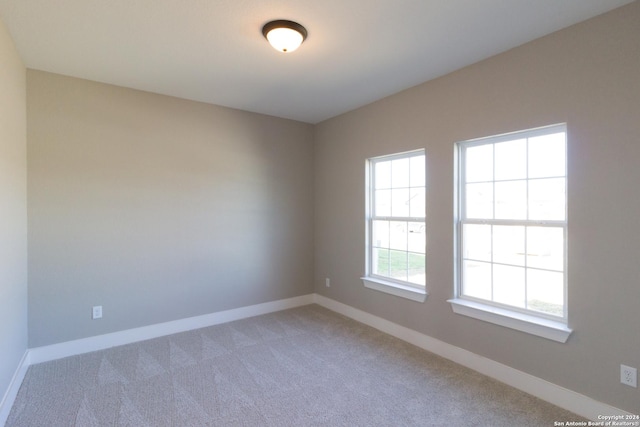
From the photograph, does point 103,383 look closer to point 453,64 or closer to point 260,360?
point 260,360

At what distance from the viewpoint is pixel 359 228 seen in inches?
156

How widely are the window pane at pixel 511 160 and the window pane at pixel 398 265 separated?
129cm

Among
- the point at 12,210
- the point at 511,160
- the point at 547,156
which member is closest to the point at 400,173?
the point at 511,160

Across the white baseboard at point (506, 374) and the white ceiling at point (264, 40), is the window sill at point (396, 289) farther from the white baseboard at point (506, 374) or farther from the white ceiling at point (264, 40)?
the white ceiling at point (264, 40)

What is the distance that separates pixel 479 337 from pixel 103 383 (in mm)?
3123

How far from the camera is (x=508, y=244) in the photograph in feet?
8.66

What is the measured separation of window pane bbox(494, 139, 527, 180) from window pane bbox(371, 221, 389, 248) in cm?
137

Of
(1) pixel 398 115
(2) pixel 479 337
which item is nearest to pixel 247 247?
(1) pixel 398 115

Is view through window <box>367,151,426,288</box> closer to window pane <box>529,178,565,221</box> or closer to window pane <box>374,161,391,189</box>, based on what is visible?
window pane <box>374,161,391,189</box>

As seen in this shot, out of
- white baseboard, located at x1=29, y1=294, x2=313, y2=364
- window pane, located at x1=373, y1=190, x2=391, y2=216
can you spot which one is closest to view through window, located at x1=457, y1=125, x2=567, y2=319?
window pane, located at x1=373, y1=190, x2=391, y2=216

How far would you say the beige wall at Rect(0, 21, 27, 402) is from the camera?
6.97 ft

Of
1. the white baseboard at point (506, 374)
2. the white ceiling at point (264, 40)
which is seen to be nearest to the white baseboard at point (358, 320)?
the white baseboard at point (506, 374)

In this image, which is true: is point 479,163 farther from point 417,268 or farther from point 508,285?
point 417,268

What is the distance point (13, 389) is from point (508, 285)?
3901mm
